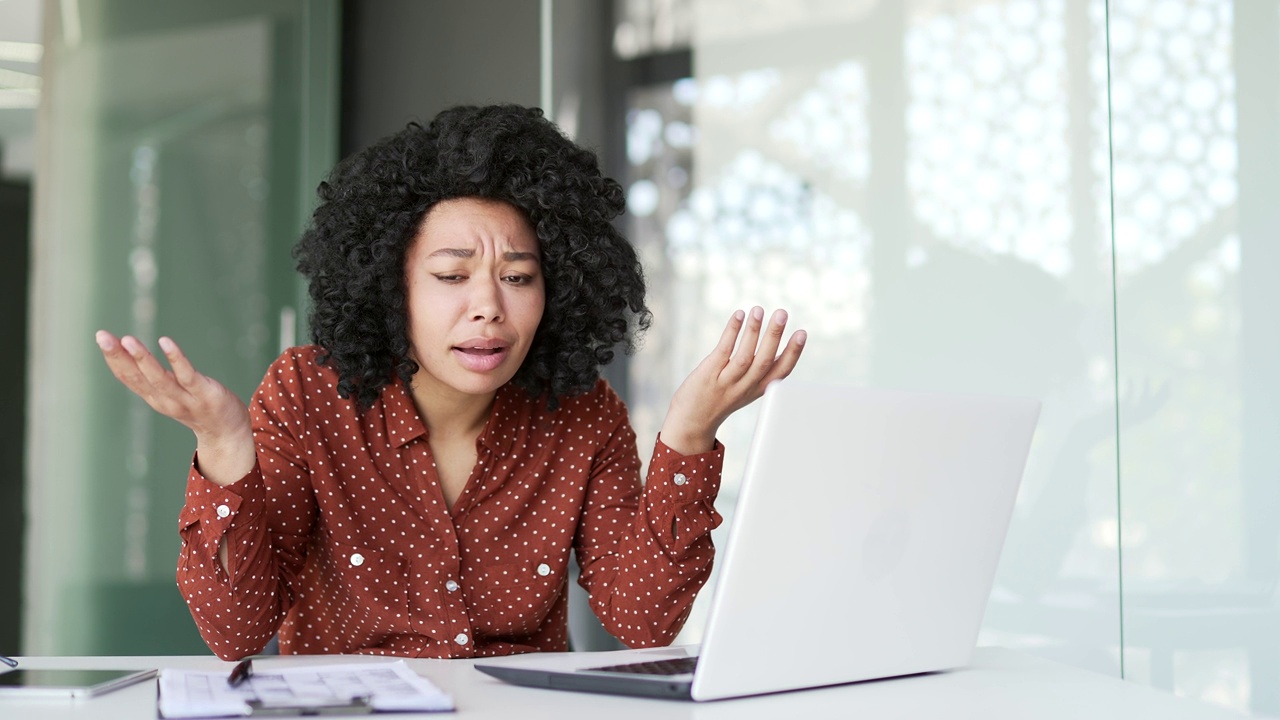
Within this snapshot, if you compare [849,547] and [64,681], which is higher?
[849,547]

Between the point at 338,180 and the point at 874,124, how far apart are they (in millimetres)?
1411

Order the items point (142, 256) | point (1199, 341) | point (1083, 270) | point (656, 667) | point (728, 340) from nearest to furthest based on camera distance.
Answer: point (656, 667)
point (728, 340)
point (1199, 341)
point (1083, 270)
point (142, 256)

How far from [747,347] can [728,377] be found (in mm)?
51

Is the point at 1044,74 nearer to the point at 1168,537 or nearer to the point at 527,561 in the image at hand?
the point at 1168,537

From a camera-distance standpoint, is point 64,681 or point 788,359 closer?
point 64,681

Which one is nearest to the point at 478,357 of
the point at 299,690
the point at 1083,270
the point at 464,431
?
the point at 464,431

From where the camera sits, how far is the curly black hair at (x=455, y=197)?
1.81 meters

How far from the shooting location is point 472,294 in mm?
1701

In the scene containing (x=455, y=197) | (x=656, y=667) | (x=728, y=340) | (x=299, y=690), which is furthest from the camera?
(x=455, y=197)

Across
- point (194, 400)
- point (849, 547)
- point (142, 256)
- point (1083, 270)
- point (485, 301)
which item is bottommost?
point (849, 547)

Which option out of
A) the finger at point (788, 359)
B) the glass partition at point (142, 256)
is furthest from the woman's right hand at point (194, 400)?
the glass partition at point (142, 256)

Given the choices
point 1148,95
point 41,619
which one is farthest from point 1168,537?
point 41,619

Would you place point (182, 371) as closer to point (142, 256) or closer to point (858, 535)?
point (858, 535)

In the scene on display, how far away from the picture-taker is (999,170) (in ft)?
8.30
